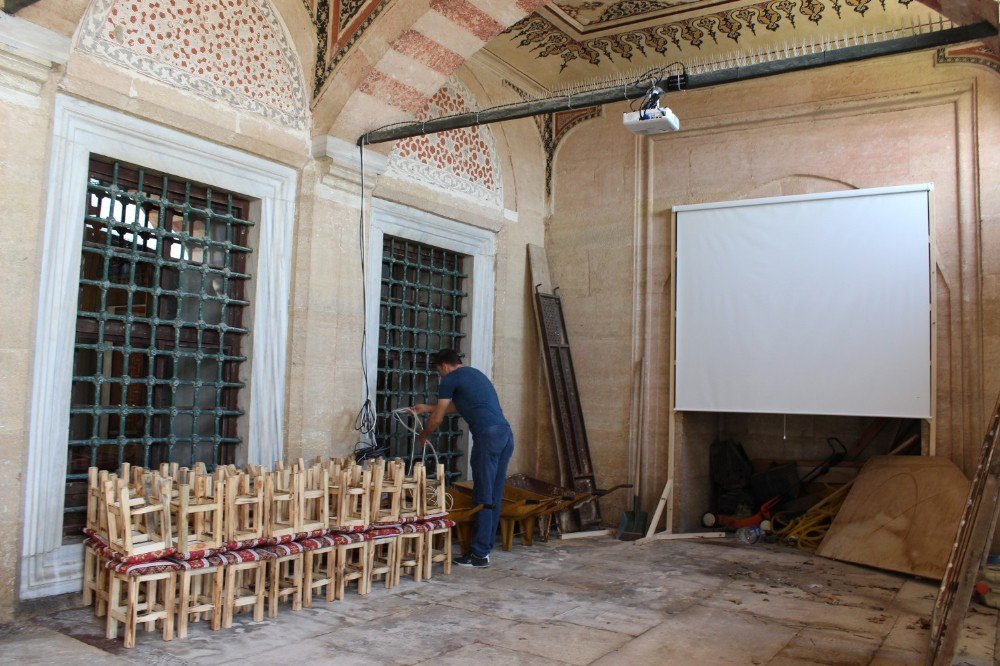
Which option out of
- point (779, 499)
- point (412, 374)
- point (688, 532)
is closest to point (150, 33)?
point (412, 374)

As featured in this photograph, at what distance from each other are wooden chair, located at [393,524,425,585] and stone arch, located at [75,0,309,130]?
9.25 feet

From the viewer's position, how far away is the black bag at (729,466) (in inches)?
295

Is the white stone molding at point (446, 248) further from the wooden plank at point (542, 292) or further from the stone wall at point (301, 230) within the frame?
the wooden plank at point (542, 292)

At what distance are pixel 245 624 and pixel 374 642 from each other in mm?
695

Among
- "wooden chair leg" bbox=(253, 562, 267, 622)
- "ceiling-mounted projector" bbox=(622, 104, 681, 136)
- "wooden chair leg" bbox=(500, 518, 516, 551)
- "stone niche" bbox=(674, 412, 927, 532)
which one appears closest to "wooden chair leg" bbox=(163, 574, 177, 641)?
"wooden chair leg" bbox=(253, 562, 267, 622)

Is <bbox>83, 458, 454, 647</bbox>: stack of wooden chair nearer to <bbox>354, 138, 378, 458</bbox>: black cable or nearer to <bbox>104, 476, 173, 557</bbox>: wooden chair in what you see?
<bbox>104, 476, 173, 557</bbox>: wooden chair

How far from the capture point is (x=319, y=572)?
4.62 m

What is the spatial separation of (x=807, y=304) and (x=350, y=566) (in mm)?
4182

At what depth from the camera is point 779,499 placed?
7191mm

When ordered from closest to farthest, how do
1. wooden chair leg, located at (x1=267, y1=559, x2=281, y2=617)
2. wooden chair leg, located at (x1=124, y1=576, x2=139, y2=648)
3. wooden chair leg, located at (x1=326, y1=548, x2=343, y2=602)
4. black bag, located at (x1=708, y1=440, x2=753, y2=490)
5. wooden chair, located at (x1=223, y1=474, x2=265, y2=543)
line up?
wooden chair leg, located at (x1=124, y1=576, x2=139, y2=648), wooden chair, located at (x1=223, y1=474, x2=265, y2=543), wooden chair leg, located at (x1=267, y1=559, x2=281, y2=617), wooden chair leg, located at (x1=326, y1=548, x2=343, y2=602), black bag, located at (x1=708, y1=440, x2=753, y2=490)

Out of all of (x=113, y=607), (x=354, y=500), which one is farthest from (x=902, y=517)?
(x=113, y=607)

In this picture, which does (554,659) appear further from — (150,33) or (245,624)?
(150,33)

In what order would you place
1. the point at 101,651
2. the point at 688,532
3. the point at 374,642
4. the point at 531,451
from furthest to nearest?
the point at 531,451, the point at 688,532, the point at 374,642, the point at 101,651

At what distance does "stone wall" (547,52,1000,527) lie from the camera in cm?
619
